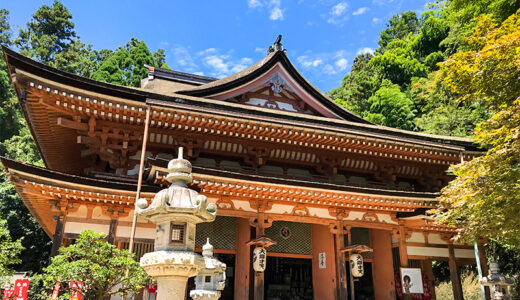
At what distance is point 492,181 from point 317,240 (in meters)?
5.61

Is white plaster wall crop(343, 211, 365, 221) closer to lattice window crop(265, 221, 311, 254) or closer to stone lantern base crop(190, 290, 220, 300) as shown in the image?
lattice window crop(265, 221, 311, 254)

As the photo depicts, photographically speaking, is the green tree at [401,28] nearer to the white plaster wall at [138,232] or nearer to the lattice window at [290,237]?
the lattice window at [290,237]

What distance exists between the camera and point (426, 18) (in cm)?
3456

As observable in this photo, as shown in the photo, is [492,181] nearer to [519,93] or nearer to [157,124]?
[519,93]

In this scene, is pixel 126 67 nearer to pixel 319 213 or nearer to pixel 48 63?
pixel 48 63

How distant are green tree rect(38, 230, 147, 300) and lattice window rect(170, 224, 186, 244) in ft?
10.0

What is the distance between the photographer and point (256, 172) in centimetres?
1216

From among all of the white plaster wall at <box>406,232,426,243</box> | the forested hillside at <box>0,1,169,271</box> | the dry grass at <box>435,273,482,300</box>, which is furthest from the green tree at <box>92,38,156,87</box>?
the dry grass at <box>435,273,482,300</box>

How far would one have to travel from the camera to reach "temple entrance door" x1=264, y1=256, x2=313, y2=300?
14.0m

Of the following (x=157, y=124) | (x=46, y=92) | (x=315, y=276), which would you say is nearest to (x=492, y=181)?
(x=315, y=276)

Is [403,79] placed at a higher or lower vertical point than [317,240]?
higher

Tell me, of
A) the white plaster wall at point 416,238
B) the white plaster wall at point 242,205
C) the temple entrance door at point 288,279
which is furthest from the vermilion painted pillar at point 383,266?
the white plaster wall at point 242,205

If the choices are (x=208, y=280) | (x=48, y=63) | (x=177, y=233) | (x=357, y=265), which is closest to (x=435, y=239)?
(x=357, y=265)

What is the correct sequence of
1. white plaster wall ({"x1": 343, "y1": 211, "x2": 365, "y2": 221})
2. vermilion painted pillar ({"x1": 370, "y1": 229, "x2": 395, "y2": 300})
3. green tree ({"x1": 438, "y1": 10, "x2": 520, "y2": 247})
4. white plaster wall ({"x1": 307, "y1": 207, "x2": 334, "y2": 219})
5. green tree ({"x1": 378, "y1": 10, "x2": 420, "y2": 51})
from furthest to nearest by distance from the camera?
green tree ({"x1": 378, "y1": 10, "x2": 420, "y2": 51})
vermilion painted pillar ({"x1": 370, "y1": 229, "x2": 395, "y2": 300})
white plaster wall ({"x1": 343, "y1": 211, "x2": 365, "y2": 221})
white plaster wall ({"x1": 307, "y1": 207, "x2": 334, "y2": 219})
green tree ({"x1": 438, "y1": 10, "x2": 520, "y2": 247})
